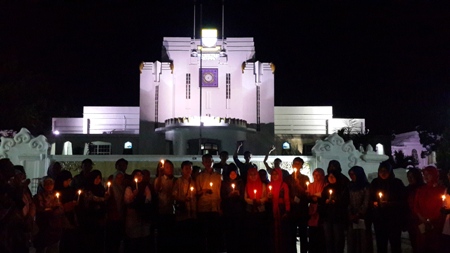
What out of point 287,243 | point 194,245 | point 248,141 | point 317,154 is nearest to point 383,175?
point 287,243

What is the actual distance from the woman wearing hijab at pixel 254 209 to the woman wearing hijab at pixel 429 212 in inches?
97.3

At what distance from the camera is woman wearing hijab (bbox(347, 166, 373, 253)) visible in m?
8.17

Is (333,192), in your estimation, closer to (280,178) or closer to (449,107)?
(280,178)

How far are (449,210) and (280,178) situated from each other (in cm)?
285

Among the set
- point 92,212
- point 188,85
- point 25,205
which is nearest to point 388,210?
point 92,212

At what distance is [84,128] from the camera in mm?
33344

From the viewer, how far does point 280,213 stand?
28.2 ft

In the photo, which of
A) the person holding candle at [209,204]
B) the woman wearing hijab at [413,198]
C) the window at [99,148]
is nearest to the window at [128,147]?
the window at [99,148]

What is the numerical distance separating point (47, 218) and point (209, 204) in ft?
8.63

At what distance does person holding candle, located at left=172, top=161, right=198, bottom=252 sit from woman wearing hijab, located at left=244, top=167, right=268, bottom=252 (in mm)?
921

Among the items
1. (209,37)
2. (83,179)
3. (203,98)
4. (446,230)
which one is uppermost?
(209,37)

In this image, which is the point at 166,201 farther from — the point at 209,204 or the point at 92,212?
the point at 92,212

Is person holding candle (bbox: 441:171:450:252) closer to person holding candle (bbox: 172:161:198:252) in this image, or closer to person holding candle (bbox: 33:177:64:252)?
person holding candle (bbox: 172:161:198:252)

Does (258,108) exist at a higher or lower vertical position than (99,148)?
higher
